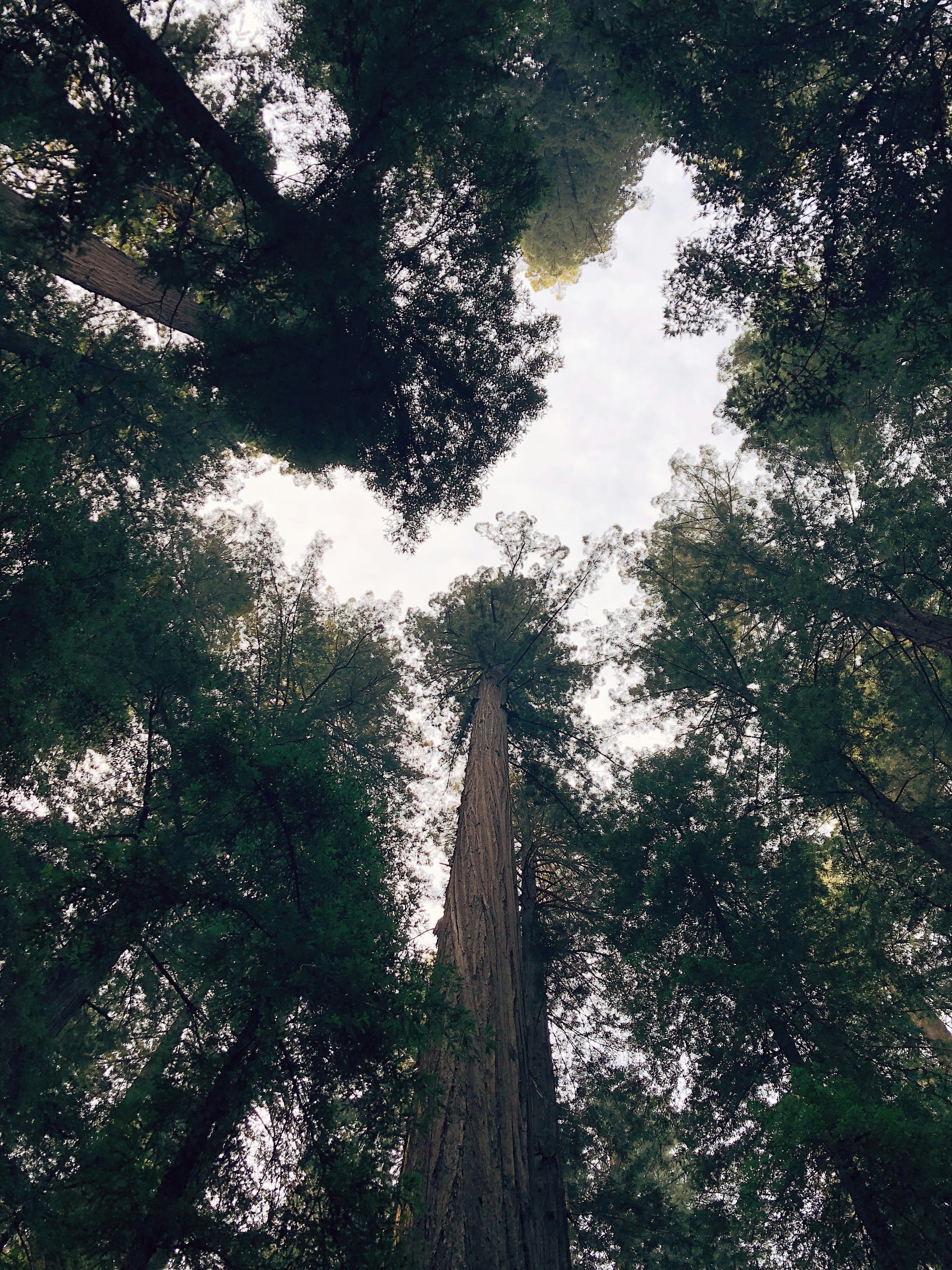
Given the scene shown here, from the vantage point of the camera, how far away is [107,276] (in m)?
7.69

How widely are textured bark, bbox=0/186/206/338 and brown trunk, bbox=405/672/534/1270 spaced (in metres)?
7.39

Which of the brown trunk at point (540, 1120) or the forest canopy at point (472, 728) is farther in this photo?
the brown trunk at point (540, 1120)

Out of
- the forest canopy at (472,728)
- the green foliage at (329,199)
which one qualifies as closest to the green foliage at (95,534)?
the forest canopy at (472,728)

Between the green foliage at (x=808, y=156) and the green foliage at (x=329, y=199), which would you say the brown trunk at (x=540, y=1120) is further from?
the green foliage at (x=808, y=156)

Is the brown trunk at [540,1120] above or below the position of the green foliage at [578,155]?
below

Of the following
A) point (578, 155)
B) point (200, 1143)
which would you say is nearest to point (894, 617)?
point (200, 1143)

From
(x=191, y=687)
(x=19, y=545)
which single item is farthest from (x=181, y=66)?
(x=191, y=687)

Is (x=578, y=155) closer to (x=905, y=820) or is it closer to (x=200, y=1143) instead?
(x=905, y=820)

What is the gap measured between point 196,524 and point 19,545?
250 inches

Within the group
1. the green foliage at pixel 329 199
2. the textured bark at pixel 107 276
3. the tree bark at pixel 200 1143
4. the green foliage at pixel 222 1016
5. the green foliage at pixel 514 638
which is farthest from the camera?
the green foliage at pixel 514 638

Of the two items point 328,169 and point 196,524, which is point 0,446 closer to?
point 328,169

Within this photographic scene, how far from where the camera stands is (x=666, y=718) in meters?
11.9

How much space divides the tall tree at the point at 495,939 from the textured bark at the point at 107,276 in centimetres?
723

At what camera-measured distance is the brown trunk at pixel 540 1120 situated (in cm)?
579
